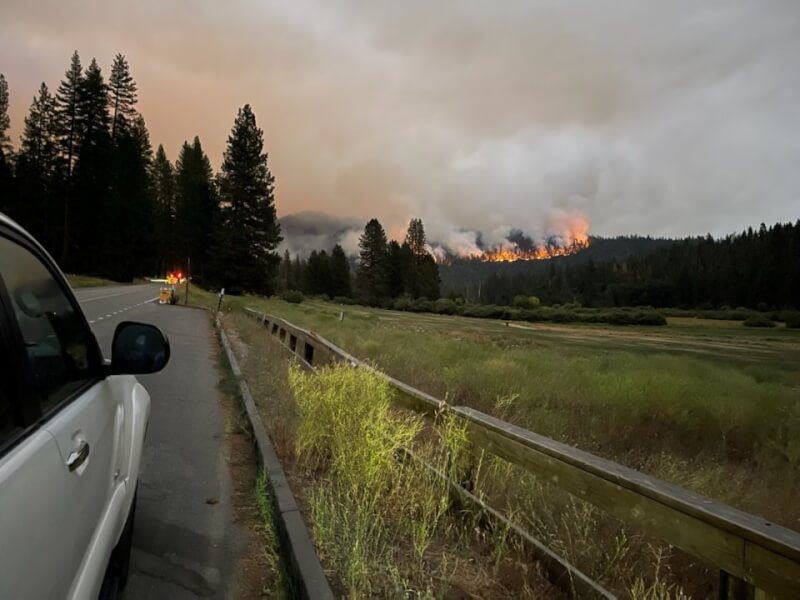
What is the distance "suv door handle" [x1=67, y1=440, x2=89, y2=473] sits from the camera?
1.70 meters

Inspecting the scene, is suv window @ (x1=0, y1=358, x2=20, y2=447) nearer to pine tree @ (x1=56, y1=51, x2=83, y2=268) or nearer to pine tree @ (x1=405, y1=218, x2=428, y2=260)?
pine tree @ (x1=56, y1=51, x2=83, y2=268)

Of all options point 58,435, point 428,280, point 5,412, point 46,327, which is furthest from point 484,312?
point 5,412

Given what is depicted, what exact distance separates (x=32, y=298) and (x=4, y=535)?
47.7 inches

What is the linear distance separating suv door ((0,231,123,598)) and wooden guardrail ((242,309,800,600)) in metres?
2.28

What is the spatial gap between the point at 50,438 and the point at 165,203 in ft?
344

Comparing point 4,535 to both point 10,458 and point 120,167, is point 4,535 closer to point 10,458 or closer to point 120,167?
point 10,458

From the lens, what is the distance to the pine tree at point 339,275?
130 m

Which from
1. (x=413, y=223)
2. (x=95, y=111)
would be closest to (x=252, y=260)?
(x=95, y=111)

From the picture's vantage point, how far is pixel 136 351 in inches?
100

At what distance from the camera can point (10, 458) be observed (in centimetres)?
133

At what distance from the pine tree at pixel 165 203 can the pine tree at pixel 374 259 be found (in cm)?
3979

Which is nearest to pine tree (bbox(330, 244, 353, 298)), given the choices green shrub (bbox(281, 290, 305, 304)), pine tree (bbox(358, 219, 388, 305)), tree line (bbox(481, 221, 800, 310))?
pine tree (bbox(358, 219, 388, 305))

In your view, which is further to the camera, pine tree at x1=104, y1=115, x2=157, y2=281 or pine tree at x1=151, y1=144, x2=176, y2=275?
pine tree at x1=151, y1=144, x2=176, y2=275

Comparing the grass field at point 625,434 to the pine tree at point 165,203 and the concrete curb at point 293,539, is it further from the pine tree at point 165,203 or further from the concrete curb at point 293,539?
the pine tree at point 165,203
